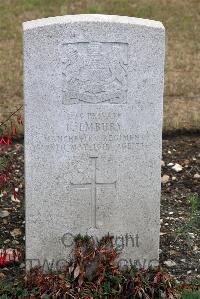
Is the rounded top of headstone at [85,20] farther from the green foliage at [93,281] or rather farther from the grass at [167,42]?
the grass at [167,42]

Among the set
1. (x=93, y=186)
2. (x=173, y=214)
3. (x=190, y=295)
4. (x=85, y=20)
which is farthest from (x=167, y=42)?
(x=190, y=295)

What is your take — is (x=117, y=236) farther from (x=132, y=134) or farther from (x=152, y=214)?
(x=132, y=134)

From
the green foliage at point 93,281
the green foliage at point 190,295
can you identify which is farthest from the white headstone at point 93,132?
the green foliage at point 190,295

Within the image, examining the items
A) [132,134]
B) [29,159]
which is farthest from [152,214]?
[29,159]

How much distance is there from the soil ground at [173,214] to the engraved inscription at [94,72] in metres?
1.30

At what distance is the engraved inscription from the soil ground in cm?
130

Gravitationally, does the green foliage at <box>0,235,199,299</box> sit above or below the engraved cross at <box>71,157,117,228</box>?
below

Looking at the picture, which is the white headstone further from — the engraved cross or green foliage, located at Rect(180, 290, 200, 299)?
green foliage, located at Rect(180, 290, 200, 299)

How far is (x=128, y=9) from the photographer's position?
10.4m

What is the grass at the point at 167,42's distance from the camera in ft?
25.1

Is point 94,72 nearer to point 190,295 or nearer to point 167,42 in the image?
point 190,295

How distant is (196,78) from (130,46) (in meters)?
4.15

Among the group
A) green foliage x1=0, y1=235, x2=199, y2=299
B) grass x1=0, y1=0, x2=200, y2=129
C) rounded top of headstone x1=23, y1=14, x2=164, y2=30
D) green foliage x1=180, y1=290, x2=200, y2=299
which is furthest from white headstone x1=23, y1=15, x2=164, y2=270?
grass x1=0, y1=0, x2=200, y2=129

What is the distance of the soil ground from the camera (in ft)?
16.6
